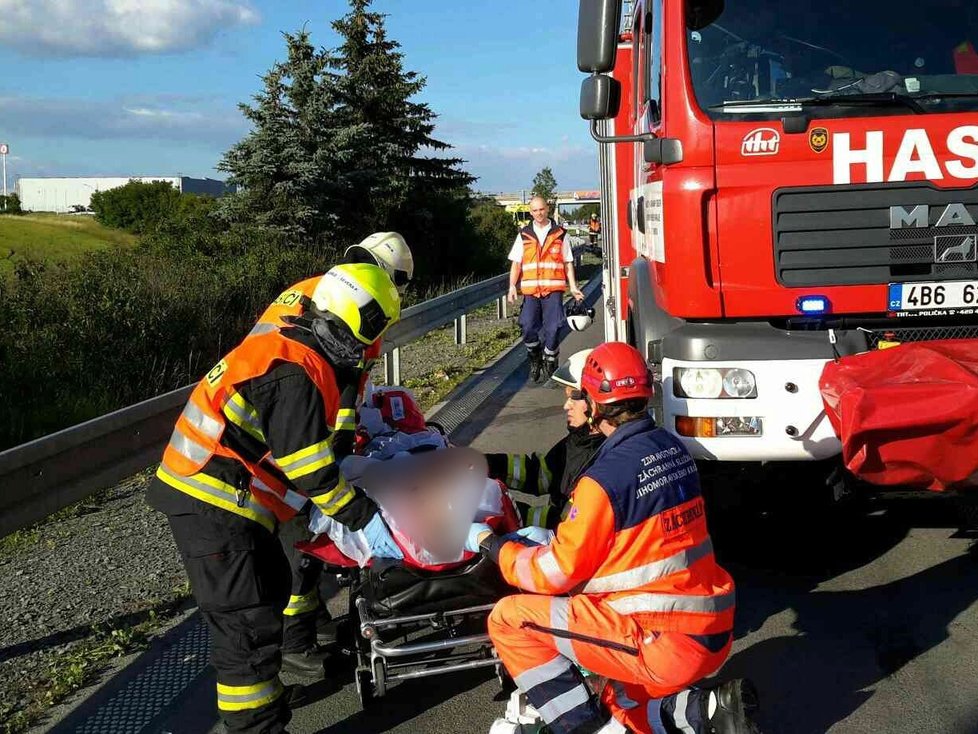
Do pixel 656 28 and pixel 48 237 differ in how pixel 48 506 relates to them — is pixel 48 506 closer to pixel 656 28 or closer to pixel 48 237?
pixel 656 28

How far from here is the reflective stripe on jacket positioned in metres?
3.03

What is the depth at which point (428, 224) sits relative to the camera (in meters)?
32.1

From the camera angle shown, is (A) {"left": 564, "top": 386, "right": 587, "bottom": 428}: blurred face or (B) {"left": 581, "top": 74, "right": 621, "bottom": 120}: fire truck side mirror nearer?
(A) {"left": 564, "top": 386, "right": 587, "bottom": 428}: blurred face

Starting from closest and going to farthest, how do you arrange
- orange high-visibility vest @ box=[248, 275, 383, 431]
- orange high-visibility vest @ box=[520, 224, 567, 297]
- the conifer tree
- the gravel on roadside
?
orange high-visibility vest @ box=[248, 275, 383, 431] < the gravel on roadside < orange high-visibility vest @ box=[520, 224, 567, 297] < the conifer tree

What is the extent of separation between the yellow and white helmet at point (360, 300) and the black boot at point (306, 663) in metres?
1.45

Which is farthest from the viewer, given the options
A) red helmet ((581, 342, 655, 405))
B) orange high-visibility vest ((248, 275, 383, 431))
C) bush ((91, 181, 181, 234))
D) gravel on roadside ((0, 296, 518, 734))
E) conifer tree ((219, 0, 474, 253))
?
bush ((91, 181, 181, 234))

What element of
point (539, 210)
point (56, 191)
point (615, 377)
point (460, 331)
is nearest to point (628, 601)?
point (615, 377)

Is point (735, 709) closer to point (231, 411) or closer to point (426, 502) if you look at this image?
point (426, 502)

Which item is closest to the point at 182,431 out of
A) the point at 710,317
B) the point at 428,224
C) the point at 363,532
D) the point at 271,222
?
the point at 363,532

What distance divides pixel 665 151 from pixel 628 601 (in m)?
2.39

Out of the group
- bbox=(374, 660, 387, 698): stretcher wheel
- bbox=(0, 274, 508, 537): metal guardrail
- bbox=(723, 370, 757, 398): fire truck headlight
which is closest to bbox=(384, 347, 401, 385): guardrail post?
bbox=(0, 274, 508, 537): metal guardrail

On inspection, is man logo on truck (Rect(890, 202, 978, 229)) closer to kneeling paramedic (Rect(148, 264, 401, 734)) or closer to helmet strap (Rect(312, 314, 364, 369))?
kneeling paramedic (Rect(148, 264, 401, 734))

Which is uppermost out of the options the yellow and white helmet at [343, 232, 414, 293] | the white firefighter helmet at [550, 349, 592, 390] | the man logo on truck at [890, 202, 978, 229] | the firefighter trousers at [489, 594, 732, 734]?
the man logo on truck at [890, 202, 978, 229]

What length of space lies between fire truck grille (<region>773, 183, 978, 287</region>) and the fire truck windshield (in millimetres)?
476
